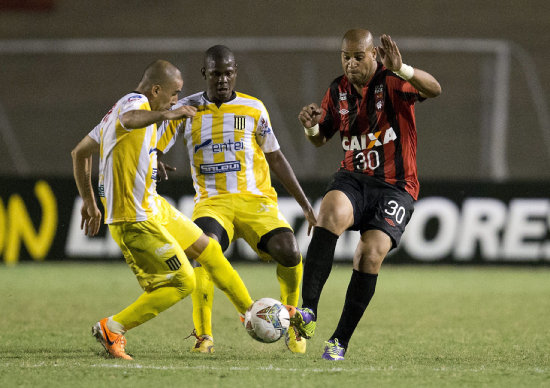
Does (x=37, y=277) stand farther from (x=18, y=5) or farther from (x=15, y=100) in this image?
(x=18, y=5)

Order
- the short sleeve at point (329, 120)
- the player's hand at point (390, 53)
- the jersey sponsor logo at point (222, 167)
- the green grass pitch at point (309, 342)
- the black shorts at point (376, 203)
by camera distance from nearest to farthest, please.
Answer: the green grass pitch at point (309, 342)
the player's hand at point (390, 53)
the black shorts at point (376, 203)
the short sleeve at point (329, 120)
the jersey sponsor logo at point (222, 167)

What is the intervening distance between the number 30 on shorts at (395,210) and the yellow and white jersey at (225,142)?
1120 mm

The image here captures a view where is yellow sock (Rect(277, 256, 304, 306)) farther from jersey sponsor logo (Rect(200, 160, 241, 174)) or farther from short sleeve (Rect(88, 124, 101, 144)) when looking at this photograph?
short sleeve (Rect(88, 124, 101, 144))

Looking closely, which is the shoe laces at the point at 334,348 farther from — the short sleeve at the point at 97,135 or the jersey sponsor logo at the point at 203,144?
the short sleeve at the point at 97,135

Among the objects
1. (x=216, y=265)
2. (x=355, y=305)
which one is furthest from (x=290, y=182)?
(x=355, y=305)

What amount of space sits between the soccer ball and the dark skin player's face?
165 centimetres

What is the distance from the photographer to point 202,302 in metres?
6.19

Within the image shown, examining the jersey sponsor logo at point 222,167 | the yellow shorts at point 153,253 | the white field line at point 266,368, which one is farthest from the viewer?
the jersey sponsor logo at point 222,167

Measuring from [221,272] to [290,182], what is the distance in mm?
952

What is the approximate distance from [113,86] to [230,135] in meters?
13.9

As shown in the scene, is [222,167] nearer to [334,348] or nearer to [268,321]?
[268,321]

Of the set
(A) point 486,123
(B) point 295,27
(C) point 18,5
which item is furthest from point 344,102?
(C) point 18,5

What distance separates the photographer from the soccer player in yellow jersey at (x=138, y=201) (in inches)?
215

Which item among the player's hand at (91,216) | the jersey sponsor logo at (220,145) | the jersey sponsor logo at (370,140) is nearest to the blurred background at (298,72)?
the jersey sponsor logo at (220,145)
